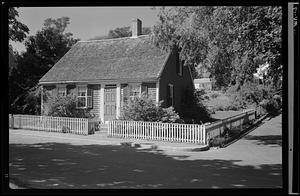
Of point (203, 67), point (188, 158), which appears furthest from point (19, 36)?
point (203, 67)

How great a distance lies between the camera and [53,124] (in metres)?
17.8

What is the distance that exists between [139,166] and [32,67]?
19.5m

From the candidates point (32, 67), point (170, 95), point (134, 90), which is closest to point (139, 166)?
point (134, 90)

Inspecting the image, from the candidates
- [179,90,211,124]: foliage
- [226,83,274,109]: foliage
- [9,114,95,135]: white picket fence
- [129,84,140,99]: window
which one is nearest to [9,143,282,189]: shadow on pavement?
[9,114,95,135]: white picket fence

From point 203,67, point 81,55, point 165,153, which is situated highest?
point 81,55

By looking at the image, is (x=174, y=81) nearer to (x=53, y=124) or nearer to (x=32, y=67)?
(x=53, y=124)

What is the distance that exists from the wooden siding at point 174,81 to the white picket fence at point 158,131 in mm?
5325

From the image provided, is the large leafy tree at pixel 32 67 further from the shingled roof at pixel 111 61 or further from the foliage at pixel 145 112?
the foliage at pixel 145 112

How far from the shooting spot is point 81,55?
23.2 metres

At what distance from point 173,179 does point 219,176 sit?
1251mm

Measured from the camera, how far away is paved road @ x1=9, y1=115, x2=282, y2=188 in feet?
23.9

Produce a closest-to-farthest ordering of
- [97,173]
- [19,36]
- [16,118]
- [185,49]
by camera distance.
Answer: [97,173] < [19,36] < [185,49] < [16,118]
